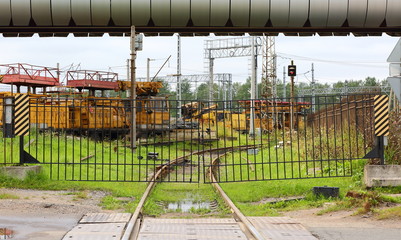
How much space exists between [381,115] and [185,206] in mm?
4939

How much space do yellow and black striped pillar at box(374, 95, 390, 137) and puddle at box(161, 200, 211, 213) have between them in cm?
425

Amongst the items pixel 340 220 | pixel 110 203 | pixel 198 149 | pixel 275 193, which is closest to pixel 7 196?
pixel 110 203

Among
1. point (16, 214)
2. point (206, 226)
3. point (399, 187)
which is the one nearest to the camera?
point (206, 226)

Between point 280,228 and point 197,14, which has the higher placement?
point 197,14

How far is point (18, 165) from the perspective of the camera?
12477mm

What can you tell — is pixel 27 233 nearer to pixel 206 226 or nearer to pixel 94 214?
pixel 94 214

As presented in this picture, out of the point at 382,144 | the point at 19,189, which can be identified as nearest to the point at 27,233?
the point at 19,189

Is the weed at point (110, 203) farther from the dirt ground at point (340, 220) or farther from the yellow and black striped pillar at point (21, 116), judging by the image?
the dirt ground at point (340, 220)

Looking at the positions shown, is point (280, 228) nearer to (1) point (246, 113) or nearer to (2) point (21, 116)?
(2) point (21, 116)

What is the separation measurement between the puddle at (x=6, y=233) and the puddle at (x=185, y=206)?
3.92 m

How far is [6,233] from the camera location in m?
7.30

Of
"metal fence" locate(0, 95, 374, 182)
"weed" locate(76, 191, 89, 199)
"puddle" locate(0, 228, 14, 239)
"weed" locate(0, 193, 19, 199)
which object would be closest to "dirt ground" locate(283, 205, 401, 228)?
"metal fence" locate(0, 95, 374, 182)

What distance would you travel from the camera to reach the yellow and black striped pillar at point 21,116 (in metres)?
12.0

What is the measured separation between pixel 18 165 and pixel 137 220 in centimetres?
525
